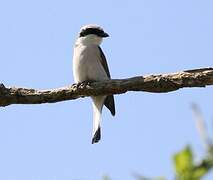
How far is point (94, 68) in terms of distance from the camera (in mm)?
7773

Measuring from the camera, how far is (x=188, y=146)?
3.59ft

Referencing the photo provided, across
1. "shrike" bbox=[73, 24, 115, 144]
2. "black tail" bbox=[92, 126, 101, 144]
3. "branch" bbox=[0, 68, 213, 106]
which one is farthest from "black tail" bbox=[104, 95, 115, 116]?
"branch" bbox=[0, 68, 213, 106]

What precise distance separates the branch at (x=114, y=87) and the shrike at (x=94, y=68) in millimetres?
1423

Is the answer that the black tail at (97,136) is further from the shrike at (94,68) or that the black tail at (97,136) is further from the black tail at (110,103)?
the black tail at (110,103)

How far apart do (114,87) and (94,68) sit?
2.15 meters

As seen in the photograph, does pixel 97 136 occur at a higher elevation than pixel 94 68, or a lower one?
lower

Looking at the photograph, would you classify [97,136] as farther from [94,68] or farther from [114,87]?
[114,87]

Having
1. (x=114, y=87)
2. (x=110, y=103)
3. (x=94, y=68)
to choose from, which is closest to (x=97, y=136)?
(x=110, y=103)

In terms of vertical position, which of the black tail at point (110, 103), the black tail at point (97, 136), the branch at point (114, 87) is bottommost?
the black tail at point (97, 136)

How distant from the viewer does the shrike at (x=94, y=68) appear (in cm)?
765

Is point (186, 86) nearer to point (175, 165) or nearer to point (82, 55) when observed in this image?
point (82, 55)

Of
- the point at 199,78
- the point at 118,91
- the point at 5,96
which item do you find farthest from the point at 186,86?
the point at 5,96

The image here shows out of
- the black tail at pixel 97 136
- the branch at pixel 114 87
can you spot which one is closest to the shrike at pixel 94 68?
the black tail at pixel 97 136

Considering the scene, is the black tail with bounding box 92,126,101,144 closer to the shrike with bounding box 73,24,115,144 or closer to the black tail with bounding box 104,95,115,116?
the shrike with bounding box 73,24,115,144
